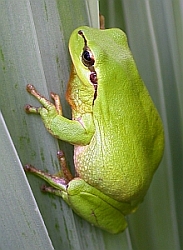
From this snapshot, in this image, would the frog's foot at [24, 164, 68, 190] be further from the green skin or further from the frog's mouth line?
the frog's mouth line

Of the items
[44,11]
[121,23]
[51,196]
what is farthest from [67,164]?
[121,23]

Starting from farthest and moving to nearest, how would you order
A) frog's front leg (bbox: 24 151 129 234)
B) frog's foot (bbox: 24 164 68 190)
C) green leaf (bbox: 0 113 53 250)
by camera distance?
1. frog's front leg (bbox: 24 151 129 234)
2. frog's foot (bbox: 24 164 68 190)
3. green leaf (bbox: 0 113 53 250)

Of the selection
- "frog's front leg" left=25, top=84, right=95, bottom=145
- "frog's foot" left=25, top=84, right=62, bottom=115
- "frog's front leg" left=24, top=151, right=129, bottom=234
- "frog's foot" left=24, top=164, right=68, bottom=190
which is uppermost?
"frog's foot" left=25, top=84, right=62, bottom=115

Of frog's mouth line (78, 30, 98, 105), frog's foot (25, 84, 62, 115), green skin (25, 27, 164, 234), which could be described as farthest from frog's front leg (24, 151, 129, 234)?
frog's mouth line (78, 30, 98, 105)

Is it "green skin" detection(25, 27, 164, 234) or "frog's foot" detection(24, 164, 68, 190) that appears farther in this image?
"green skin" detection(25, 27, 164, 234)

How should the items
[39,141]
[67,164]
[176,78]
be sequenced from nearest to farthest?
1. [39,141]
2. [67,164]
3. [176,78]

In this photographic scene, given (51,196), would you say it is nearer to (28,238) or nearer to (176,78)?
(28,238)

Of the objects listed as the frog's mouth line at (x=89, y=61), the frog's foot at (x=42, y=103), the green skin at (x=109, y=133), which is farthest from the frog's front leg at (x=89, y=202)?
the frog's mouth line at (x=89, y=61)

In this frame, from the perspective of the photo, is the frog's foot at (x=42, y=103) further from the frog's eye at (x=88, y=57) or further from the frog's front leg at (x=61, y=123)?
the frog's eye at (x=88, y=57)
